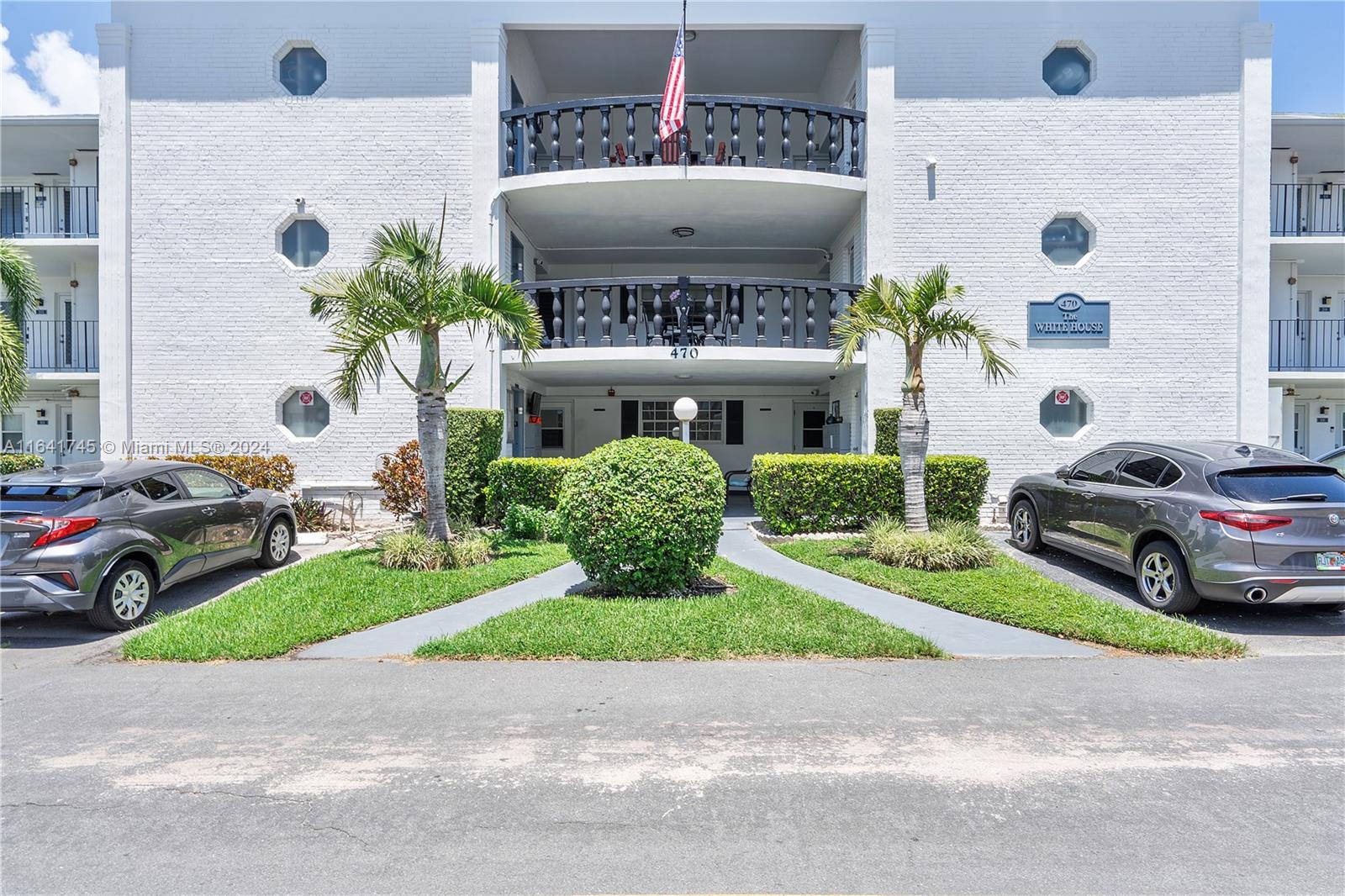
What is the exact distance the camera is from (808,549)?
32.0 feet

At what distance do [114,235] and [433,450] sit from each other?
9036 millimetres

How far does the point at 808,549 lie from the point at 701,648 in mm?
4519

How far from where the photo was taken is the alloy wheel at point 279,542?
8.95m

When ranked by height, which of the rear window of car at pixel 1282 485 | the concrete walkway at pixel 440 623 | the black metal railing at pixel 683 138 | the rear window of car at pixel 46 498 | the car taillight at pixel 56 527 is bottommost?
the concrete walkway at pixel 440 623

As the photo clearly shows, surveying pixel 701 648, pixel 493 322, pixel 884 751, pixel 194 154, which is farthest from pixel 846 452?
pixel 194 154

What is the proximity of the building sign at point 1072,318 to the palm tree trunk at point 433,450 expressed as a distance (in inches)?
423

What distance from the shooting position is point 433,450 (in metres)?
8.95

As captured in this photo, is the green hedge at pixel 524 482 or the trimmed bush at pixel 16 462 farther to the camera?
the trimmed bush at pixel 16 462

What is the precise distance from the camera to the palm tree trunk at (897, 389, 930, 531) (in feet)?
30.7

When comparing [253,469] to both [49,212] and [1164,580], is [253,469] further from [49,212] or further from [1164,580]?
[1164,580]

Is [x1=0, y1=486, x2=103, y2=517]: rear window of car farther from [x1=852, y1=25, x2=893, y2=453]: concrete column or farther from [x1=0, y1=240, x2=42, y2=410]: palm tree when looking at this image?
[x1=852, y1=25, x2=893, y2=453]: concrete column

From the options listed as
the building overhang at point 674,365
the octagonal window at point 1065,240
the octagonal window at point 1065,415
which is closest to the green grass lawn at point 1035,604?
the building overhang at point 674,365

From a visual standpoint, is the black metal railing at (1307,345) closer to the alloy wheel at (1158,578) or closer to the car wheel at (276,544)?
the alloy wheel at (1158,578)

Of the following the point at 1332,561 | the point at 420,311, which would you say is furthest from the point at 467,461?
the point at 1332,561
